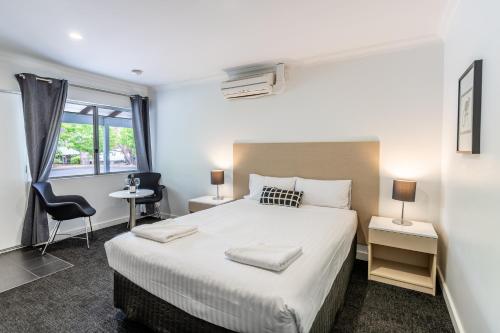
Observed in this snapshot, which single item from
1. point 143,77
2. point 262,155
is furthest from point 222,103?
point 143,77

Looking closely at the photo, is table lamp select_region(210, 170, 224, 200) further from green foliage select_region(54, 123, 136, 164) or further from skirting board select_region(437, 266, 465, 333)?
skirting board select_region(437, 266, 465, 333)

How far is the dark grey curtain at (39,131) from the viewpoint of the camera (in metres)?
3.34

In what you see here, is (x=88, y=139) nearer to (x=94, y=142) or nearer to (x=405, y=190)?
(x=94, y=142)

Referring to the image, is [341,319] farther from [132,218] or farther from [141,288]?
[132,218]

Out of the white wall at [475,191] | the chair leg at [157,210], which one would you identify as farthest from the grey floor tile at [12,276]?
the white wall at [475,191]

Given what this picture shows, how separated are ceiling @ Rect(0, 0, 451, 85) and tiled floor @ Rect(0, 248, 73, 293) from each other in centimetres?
248

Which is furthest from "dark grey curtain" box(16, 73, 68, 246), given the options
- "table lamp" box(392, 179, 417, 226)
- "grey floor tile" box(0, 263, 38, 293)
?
"table lamp" box(392, 179, 417, 226)

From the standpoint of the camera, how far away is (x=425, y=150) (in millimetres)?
2791

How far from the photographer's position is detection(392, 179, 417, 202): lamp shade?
2.60 meters

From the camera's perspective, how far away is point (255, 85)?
356cm

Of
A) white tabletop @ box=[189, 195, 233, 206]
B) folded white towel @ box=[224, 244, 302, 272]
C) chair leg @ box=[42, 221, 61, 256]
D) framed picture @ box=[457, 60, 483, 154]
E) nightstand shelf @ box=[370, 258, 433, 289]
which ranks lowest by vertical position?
nightstand shelf @ box=[370, 258, 433, 289]

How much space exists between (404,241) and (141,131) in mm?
4326

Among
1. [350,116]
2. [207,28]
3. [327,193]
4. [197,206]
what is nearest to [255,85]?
[207,28]

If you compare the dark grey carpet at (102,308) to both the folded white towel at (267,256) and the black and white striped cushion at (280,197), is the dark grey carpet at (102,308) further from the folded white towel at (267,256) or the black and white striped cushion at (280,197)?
the black and white striped cushion at (280,197)
